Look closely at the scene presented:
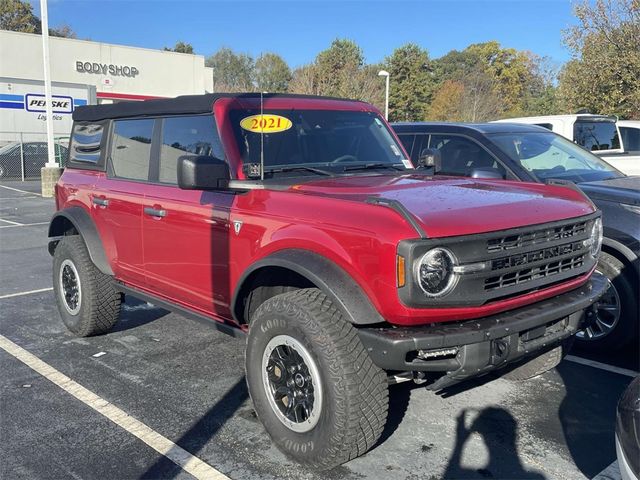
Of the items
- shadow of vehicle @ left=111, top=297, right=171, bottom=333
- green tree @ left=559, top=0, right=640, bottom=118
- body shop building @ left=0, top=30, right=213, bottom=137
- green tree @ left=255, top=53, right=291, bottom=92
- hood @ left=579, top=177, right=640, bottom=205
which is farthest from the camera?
green tree @ left=255, top=53, right=291, bottom=92

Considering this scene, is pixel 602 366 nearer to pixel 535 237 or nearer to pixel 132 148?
pixel 535 237

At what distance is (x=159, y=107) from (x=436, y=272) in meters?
2.71

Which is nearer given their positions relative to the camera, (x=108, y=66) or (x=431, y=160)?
(x=431, y=160)

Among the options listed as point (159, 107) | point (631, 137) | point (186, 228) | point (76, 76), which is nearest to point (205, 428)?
point (186, 228)

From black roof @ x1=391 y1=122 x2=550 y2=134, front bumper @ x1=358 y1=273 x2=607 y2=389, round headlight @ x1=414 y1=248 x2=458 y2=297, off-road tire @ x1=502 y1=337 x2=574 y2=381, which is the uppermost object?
black roof @ x1=391 y1=122 x2=550 y2=134

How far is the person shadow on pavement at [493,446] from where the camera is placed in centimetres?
312

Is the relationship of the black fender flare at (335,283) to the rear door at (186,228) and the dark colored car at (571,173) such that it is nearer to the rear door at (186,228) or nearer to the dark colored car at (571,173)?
the rear door at (186,228)

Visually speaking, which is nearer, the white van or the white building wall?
the white van

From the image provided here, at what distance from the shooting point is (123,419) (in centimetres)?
371

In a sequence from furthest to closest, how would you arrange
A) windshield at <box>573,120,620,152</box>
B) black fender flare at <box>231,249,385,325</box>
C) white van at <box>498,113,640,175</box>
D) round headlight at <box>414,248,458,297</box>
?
windshield at <box>573,120,620,152</box> < white van at <box>498,113,640,175</box> < black fender flare at <box>231,249,385,325</box> < round headlight at <box>414,248,458,297</box>

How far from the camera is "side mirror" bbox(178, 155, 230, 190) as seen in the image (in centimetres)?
347

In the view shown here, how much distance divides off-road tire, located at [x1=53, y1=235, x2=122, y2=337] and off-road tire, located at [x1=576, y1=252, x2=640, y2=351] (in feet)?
13.6

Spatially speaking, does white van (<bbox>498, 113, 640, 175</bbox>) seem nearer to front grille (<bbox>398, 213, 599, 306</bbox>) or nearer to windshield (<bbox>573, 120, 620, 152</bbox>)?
windshield (<bbox>573, 120, 620, 152</bbox>)

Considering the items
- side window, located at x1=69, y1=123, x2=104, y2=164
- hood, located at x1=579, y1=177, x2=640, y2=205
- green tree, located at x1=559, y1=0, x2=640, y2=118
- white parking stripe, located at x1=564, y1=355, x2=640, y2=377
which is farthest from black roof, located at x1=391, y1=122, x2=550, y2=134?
green tree, located at x1=559, y1=0, x2=640, y2=118
